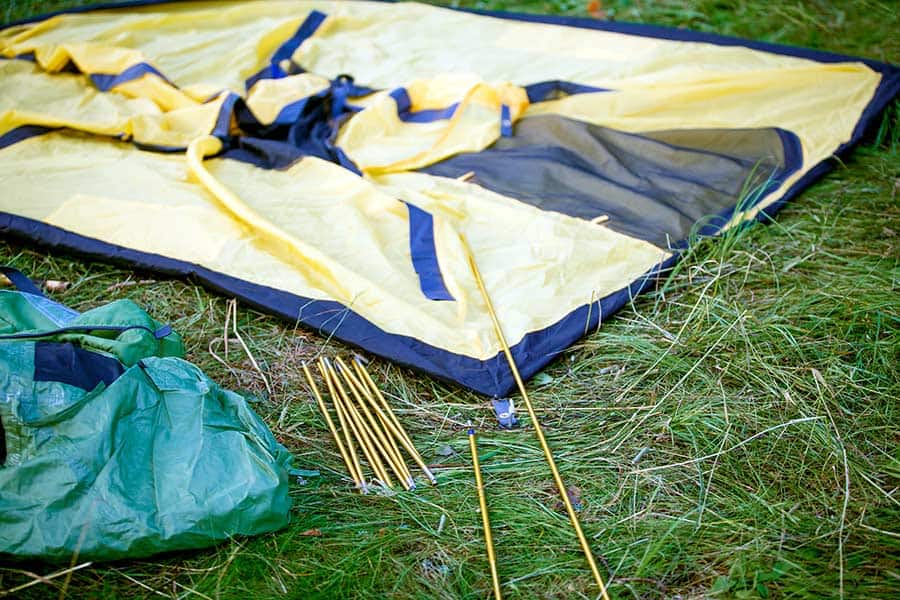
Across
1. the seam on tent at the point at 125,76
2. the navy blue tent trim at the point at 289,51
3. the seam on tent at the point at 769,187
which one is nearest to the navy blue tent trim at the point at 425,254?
the seam on tent at the point at 769,187

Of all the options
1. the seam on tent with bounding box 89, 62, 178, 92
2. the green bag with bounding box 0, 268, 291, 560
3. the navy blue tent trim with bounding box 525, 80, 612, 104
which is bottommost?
the green bag with bounding box 0, 268, 291, 560

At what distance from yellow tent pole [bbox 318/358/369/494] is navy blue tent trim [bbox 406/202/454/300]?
382 mm

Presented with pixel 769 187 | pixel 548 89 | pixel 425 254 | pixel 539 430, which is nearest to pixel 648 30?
pixel 548 89

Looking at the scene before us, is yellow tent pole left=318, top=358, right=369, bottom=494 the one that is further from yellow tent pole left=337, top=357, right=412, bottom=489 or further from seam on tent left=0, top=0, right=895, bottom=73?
seam on tent left=0, top=0, right=895, bottom=73

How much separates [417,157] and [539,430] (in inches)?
53.2

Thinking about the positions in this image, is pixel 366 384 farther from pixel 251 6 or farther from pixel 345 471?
pixel 251 6

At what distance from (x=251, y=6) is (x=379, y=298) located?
232cm

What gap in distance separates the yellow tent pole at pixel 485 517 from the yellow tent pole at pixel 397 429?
0.11 m

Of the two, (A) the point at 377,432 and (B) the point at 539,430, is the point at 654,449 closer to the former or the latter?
(B) the point at 539,430

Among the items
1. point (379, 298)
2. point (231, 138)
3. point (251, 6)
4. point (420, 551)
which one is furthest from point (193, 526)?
point (251, 6)

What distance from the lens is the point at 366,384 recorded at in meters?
2.15

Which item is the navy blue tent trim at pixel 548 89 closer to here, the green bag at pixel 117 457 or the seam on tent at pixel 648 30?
the seam on tent at pixel 648 30

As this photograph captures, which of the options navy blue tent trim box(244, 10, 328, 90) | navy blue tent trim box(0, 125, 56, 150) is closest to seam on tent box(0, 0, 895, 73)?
navy blue tent trim box(244, 10, 328, 90)

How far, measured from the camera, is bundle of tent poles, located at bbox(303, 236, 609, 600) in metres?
1.81
